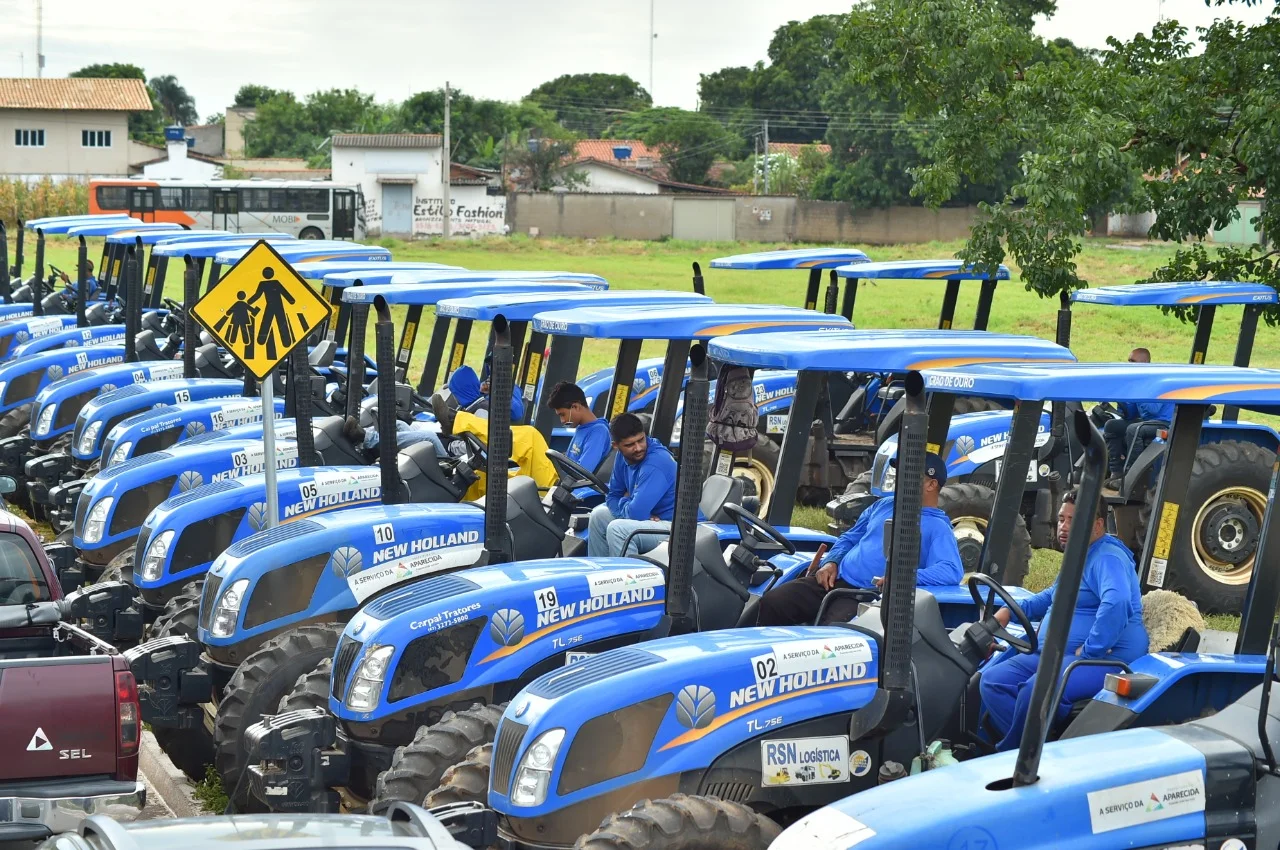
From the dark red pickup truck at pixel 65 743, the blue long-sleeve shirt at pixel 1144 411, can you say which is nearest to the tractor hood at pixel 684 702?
A: the dark red pickup truck at pixel 65 743

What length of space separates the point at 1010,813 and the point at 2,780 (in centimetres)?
416

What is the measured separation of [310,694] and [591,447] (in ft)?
9.59

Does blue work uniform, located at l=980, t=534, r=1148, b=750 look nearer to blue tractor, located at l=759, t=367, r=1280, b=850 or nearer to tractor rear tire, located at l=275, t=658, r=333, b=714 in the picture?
blue tractor, located at l=759, t=367, r=1280, b=850

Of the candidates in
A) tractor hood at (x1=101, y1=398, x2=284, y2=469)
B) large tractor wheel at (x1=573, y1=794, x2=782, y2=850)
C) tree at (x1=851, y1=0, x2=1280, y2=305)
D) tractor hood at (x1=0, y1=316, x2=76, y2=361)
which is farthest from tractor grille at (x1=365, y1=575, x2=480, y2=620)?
tractor hood at (x1=0, y1=316, x2=76, y2=361)

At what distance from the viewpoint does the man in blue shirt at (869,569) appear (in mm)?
6715

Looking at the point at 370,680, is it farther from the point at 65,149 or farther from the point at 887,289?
the point at 65,149

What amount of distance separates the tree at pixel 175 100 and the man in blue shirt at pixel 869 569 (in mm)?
139219

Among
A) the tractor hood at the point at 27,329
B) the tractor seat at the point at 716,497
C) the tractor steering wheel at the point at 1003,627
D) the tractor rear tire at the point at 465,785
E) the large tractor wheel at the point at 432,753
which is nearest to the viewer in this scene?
the tractor steering wheel at the point at 1003,627

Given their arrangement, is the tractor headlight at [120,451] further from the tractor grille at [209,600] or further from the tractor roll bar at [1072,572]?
the tractor roll bar at [1072,572]

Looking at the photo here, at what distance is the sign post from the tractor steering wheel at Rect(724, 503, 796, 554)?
3.54 m

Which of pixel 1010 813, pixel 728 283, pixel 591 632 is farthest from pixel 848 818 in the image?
pixel 728 283

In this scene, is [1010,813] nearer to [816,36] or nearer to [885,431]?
[885,431]

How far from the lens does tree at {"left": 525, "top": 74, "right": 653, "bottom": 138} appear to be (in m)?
103

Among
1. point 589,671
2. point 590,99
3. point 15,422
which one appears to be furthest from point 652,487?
point 590,99
